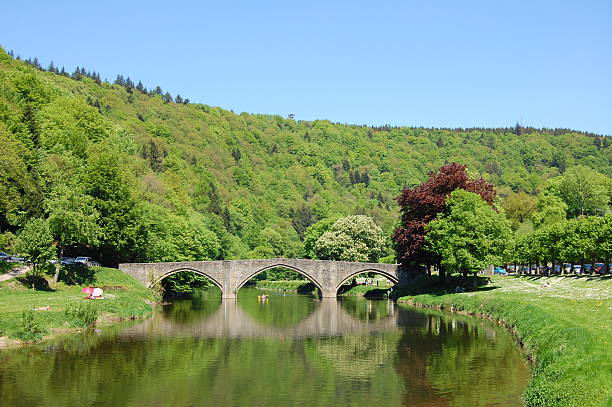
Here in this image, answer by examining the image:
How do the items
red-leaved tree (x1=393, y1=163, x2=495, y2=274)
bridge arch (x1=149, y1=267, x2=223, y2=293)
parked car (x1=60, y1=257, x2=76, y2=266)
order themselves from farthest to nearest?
1. bridge arch (x1=149, y1=267, x2=223, y2=293)
2. red-leaved tree (x1=393, y1=163, x2=495, y2=274)
3. parked car (x1=60, y1=257, x2=76, y2=266)

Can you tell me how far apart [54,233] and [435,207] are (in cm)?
3971

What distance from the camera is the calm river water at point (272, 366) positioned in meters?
26.2

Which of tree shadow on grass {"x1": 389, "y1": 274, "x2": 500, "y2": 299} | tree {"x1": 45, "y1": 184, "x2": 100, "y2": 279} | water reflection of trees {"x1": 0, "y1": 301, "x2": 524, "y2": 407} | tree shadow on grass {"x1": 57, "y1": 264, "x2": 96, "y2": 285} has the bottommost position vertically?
water reflection of trees {"x1": 0, "y1": 301, "x2": 524, "y2": 407}

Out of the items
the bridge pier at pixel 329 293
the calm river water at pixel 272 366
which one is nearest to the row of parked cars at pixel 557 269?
the bridge pier at pixel 329 293

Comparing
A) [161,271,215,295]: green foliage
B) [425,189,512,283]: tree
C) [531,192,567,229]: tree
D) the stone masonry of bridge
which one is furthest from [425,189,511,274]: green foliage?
[531,192,567,229]: tree

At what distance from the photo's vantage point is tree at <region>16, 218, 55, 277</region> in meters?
52.9

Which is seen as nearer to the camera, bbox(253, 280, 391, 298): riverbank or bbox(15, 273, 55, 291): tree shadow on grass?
bbox(15, 273, 55, 291): tree shadow on grass

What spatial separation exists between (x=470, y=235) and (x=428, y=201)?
7.92 m

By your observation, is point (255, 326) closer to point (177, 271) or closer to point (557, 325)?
point (557, 325)

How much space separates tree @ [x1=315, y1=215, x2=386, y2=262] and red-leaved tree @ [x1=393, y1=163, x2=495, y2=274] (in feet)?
68.6

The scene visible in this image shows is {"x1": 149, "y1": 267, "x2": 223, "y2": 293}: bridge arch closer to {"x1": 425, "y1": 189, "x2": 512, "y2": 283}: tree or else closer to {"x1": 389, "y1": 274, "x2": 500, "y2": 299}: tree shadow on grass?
{"x1": 389, "y1": 274, "x2": 500, "y2": 299}: tree shadow on grass

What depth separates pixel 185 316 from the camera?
198ft

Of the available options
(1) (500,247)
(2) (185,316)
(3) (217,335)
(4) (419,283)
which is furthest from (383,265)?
(3) (217,335)

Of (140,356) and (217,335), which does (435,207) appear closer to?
(217,335)
